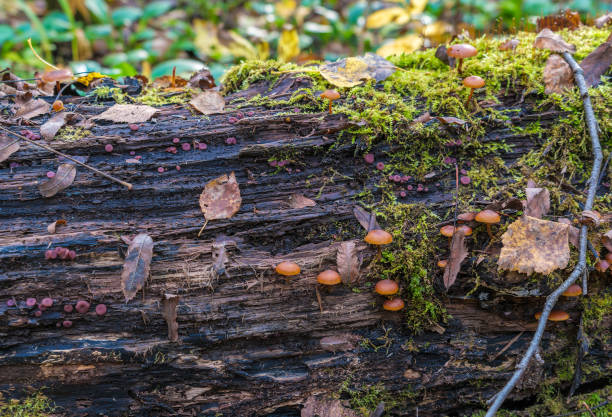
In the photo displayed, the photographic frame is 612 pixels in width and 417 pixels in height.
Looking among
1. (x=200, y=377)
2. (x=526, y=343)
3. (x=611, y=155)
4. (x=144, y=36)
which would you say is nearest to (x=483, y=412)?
(x=526, y=343)

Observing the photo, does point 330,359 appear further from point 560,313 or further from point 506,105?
point 506,105

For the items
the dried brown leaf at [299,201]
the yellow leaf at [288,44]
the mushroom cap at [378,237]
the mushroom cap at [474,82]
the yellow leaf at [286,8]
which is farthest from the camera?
the yellow leaf at [286,8]

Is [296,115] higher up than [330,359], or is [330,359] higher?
[296,115]

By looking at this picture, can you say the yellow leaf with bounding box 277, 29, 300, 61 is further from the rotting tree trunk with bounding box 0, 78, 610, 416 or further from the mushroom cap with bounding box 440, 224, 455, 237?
the mushroom cap with bounding box 440, 224, 455, 237

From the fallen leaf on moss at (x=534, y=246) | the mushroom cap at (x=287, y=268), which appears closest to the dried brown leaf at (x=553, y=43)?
the fallen leaf on moss at (x=534, y=246)

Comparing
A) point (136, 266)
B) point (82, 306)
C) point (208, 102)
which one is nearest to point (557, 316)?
point (136, 266)

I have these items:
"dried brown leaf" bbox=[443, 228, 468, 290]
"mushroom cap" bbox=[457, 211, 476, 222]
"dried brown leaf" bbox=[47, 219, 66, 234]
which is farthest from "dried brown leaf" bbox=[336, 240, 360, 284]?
"dried brown leaf" bbox=[47, 219, 66, 234]

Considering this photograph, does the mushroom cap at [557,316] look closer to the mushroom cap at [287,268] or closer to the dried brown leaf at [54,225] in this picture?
the mushroom cap at [287,268]
